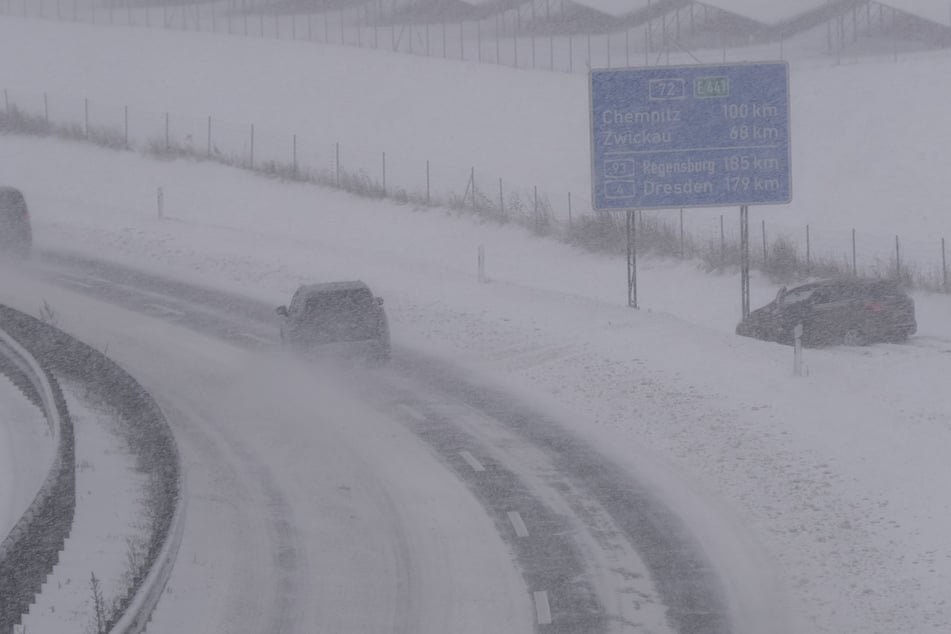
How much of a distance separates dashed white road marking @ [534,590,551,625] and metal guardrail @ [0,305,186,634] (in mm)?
3170

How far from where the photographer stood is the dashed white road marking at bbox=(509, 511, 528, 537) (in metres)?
13.8

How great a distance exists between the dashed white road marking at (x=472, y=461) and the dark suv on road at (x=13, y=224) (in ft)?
64.5

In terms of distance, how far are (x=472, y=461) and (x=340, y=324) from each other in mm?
5762

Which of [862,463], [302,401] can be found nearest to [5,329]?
[302,401]

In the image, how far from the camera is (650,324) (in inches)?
963

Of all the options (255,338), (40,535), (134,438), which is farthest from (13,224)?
(40,535)

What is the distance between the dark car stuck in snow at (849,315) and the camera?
25.7m

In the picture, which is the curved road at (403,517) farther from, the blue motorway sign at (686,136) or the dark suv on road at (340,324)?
the blue motorway sign at (686,136)

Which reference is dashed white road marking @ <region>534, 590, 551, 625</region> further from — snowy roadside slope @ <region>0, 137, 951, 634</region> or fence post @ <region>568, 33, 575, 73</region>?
fence post @ <region>568, 33, 575, 73</region>

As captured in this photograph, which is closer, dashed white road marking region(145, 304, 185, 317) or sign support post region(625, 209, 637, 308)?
dashed white road marking region(145, 304, 185, 317)

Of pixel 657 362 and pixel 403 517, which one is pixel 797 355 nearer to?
pixel 657 362

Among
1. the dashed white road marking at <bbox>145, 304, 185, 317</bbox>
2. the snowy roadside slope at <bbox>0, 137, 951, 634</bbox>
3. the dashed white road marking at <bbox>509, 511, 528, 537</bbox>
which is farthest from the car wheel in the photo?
the dashed white road marking at <bbox>509, 511, 528, 537</bbox>

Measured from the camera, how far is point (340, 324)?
71.5 ft

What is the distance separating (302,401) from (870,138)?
112ft
